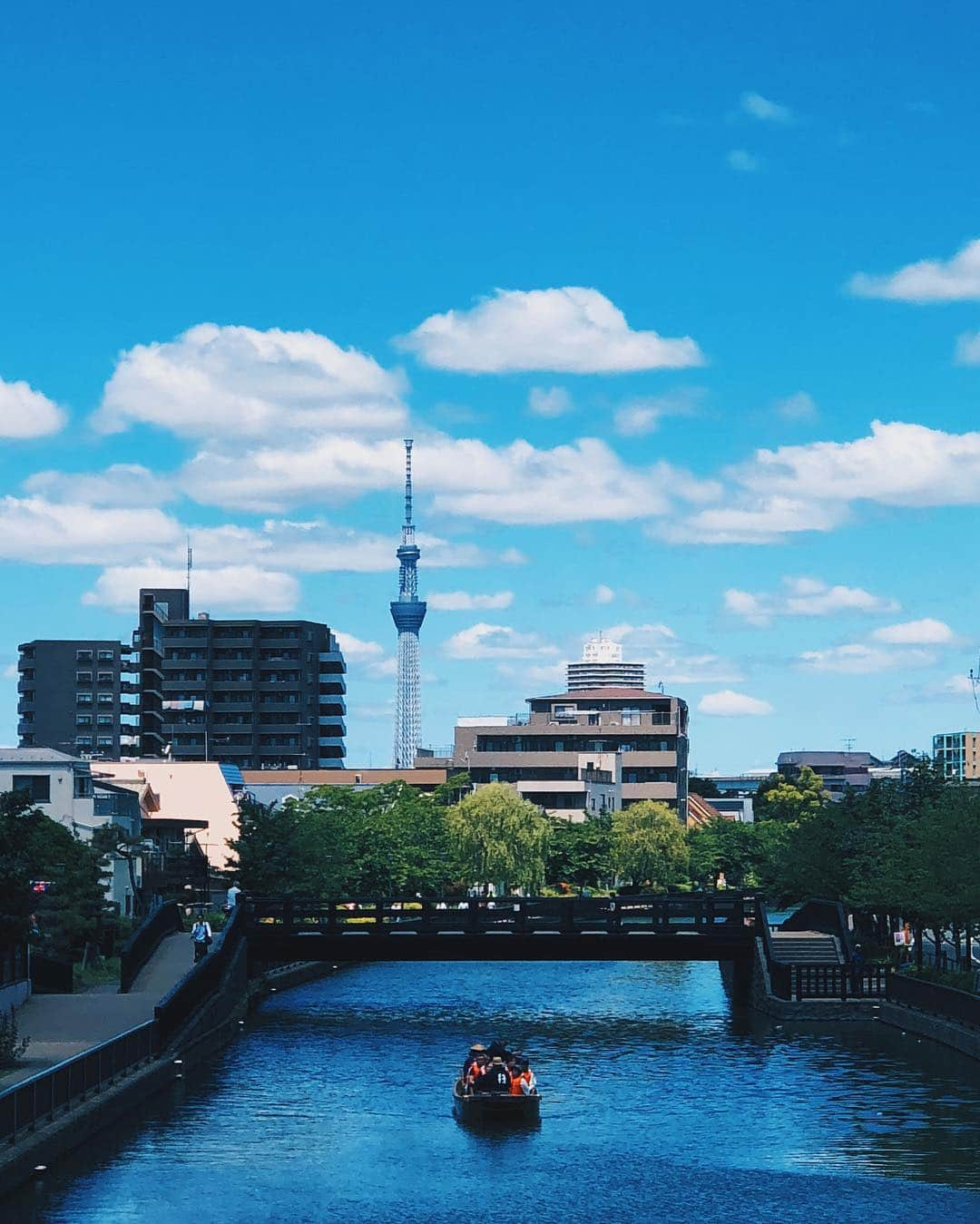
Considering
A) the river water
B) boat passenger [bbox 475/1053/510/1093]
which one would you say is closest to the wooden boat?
boat passenger [bbox 475/1053/510/1093]

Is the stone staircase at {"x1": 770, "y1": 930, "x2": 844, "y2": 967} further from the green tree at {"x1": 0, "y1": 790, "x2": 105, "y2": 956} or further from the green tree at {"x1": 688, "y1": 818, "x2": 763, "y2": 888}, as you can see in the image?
the green tree at {"x1": 688, "y1": 818, "x2": 763, "y2": 888}

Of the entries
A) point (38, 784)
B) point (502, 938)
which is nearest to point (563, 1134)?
point (502, 938)

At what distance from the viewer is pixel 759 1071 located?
54781mm

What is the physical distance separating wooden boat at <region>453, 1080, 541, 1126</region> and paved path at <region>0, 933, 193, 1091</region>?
9795 millimetres

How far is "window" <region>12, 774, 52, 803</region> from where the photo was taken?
108 meters

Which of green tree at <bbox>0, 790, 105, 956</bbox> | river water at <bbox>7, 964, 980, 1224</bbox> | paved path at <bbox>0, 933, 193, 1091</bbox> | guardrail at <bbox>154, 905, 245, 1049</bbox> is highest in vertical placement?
green tree at <bbox>0, 790, 105, 956</bbox>

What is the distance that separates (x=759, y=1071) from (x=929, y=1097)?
6733 millimetres

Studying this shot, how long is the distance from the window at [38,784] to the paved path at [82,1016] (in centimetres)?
4027

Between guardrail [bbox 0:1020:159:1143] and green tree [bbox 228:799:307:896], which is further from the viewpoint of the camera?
green tree [bbox 228:799:307:896]

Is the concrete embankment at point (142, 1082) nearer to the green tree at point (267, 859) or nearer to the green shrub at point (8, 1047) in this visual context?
the green shrub at point (8, 1047)

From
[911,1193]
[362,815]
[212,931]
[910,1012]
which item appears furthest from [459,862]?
[911,1193]

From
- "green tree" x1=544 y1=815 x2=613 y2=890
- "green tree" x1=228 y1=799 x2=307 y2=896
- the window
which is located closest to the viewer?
"green tree" x1=228 y1=799 x2=307 y2=896

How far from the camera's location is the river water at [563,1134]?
35.8 m

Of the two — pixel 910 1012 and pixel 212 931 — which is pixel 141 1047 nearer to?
pixel 910 1012
